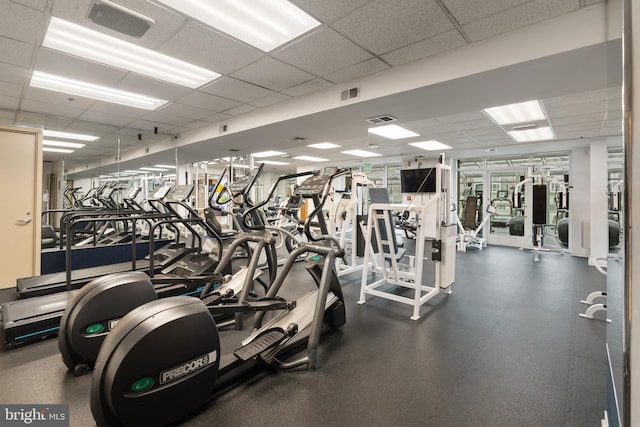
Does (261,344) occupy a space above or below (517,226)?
below

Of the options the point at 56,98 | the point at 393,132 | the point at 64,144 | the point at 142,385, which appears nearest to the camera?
the point at 142,385

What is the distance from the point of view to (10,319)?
8.68 ft

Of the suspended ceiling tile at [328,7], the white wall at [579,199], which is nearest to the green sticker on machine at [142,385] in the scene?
the suspended ceiling tile at [328,7]

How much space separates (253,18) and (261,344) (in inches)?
107

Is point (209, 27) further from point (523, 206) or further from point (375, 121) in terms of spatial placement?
point (523, 206)

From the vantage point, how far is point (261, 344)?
2.28m

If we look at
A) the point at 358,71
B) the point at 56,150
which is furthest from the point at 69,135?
the point at 358,71

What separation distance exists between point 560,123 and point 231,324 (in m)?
6.42

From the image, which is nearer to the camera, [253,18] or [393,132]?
[253,18]

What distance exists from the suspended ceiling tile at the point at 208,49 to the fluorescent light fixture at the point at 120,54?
235mm

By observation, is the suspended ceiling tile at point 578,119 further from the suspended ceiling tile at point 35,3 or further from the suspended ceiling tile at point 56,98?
the suspended ceiling tile at point 56,98

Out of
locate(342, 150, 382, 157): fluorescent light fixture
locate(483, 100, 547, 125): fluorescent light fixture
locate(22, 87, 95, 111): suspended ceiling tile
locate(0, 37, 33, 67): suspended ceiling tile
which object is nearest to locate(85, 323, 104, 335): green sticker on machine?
locate(0, 37, 33, 67): suspended ceiling tile

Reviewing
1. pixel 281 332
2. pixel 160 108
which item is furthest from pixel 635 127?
pixel 160 108

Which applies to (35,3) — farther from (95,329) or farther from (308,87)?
(308,87)
